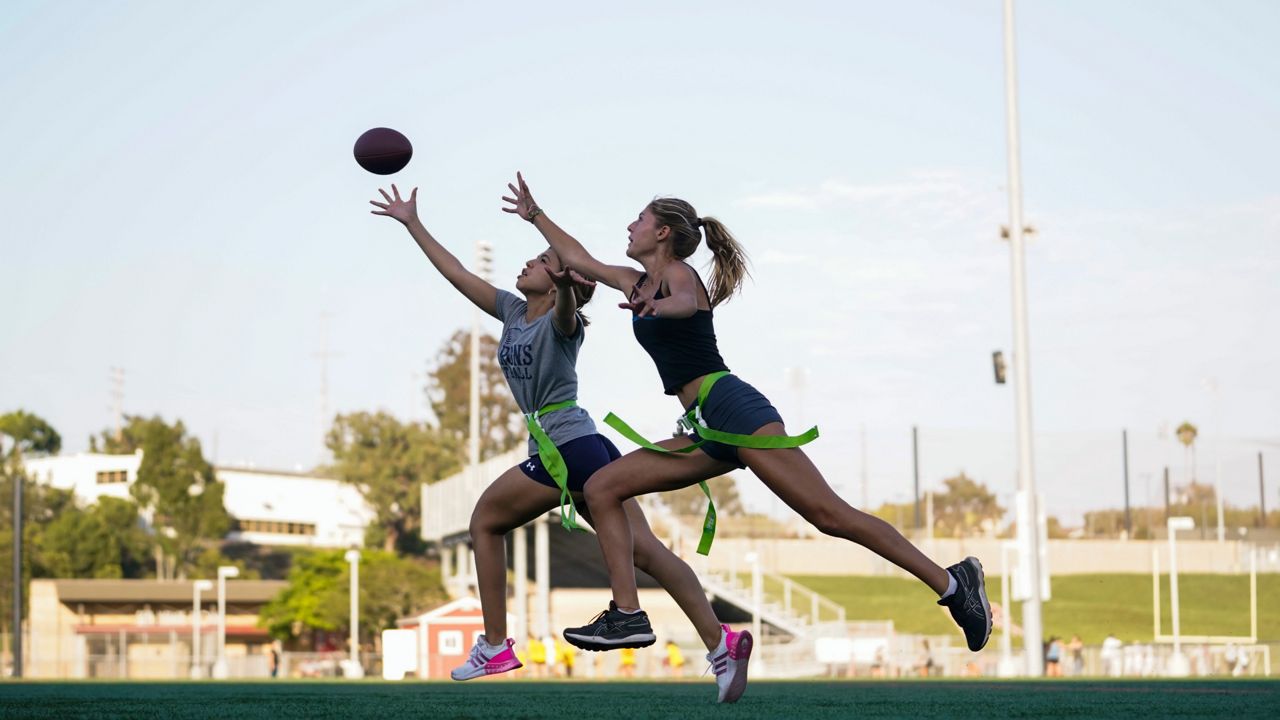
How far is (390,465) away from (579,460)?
79146 mm

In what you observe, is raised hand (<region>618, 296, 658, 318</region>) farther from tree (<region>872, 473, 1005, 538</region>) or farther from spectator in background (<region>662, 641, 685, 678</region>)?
tree (<region>872, 473, 1005, 538</region>)

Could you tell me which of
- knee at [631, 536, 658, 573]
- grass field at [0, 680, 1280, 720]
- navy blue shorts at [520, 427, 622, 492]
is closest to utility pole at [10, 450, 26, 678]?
grass field at [0, 680, 1280, 720]

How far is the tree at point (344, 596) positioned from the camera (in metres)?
57.0

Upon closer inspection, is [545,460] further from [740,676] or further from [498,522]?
[740,676]

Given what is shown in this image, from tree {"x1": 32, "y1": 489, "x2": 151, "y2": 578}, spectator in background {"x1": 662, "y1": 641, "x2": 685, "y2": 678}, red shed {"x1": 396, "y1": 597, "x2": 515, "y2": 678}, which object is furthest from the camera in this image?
tree {"x1": 32, "y1": 489, "x2": 151, "y2": 578}

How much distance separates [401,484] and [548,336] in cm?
7905

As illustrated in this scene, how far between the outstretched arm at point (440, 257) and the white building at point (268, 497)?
81.7 metres

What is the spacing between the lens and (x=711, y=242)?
6.67 metres

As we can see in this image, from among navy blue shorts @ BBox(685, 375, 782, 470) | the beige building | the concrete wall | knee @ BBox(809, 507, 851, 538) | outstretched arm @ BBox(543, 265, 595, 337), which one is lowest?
the beige building

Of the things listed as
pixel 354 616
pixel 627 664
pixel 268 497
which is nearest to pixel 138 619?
pixel 268 497

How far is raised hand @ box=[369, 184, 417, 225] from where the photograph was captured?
791 centimetres

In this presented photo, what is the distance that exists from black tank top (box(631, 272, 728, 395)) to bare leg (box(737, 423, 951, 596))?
0.36 metres

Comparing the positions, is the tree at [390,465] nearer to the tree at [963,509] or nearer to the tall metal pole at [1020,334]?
the tree at [963,509]

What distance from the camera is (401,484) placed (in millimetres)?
85000
